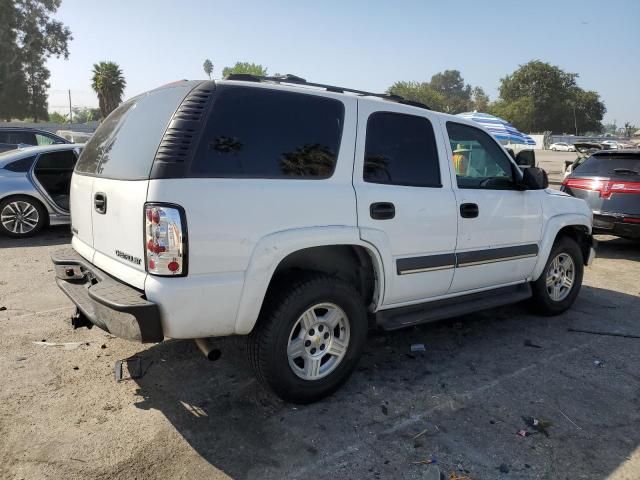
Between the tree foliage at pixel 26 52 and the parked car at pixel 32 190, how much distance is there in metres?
40.5

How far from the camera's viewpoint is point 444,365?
12.9 ft

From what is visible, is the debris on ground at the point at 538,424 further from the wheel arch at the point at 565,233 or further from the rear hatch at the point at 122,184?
the rear hatch at the point at 122,184

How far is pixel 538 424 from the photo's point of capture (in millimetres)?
3105

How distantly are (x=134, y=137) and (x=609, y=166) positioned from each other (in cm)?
763

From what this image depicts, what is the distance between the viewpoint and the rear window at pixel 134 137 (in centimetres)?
286

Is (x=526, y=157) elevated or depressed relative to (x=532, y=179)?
elevated

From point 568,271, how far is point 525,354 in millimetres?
1501

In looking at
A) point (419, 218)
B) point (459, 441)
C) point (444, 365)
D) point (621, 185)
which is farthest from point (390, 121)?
point (621, 185)

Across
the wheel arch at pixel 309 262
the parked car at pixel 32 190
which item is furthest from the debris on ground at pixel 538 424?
the parked car at pixel 32 190

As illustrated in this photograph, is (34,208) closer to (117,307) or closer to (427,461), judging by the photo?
(117,307)

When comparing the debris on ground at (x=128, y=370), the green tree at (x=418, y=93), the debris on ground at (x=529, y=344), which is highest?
the green tree at (x=418, y=93)

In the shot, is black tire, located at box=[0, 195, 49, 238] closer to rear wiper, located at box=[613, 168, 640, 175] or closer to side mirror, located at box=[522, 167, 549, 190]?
side mirror, located at box=[522, 167, 549, 190]

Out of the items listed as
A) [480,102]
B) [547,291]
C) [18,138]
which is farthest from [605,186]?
[480,102]

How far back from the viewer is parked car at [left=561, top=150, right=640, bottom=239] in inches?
297
